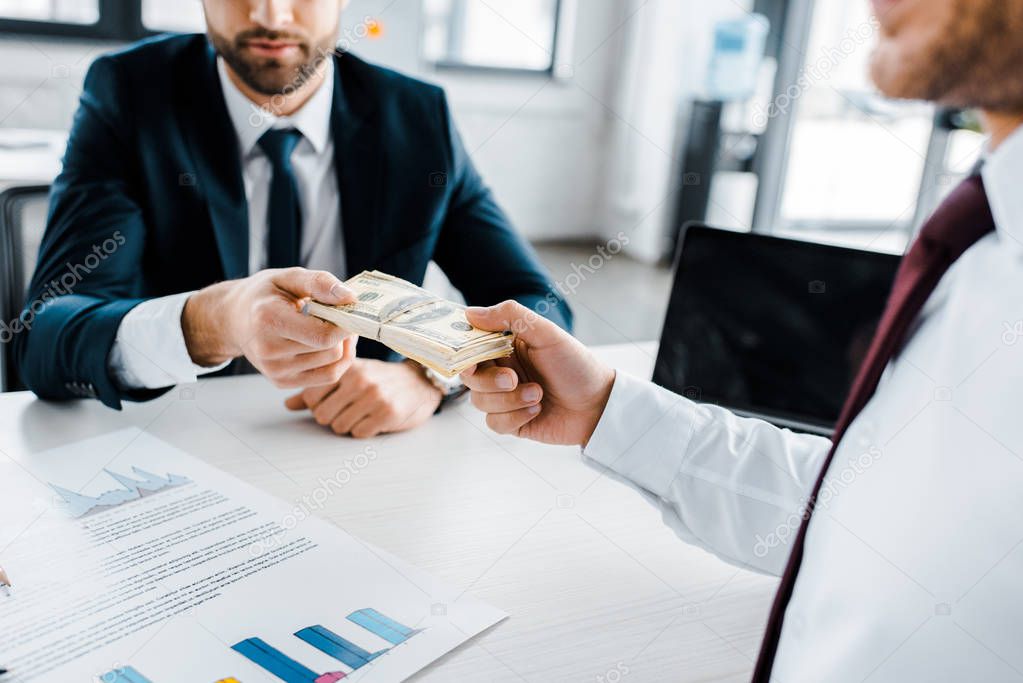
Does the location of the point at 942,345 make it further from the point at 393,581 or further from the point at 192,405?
the point at 192,405

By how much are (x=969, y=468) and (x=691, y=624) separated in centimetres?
32

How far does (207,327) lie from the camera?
1.19 metres

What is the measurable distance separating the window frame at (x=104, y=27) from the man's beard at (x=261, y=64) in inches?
121

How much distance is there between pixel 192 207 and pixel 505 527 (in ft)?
2.76

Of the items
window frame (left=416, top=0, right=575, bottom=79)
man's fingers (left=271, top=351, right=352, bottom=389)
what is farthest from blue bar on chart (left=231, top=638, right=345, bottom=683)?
window frame (left=416, top=0, right=575, bottom=79)

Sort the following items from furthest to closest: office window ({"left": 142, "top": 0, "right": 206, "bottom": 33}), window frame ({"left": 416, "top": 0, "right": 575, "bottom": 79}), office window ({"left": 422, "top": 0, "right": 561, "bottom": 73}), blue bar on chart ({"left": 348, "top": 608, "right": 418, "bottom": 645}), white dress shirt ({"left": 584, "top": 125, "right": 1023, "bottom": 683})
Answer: office window ({"left": 422, "top": 0, "right": 561, "bottom": 73}) → window frame ({"left": 416, "top": 0, "right": 575, "bottom": 79}) → office window ({"left": 142, "top": 0, "right": 206, "bottom": 33}) → blue bar on chart ({"left": 348, "top": 608, "right": 418, "bottom": 645}) → white dress shirt ({"left": 584, "top": 125, "right": 1023, "bottom": 683})

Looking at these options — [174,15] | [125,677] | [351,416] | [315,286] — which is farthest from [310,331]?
[174,15]

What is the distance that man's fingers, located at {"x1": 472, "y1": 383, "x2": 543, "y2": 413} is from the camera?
1.03 metres

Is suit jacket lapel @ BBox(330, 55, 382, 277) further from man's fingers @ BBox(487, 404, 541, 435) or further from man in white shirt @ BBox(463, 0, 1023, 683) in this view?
man in white shirt @ BBox(463, 0, 1023, 683)

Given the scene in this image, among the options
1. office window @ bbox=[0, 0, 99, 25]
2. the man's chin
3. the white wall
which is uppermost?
the man's chin

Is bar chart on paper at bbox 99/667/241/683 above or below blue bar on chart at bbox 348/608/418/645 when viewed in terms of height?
above

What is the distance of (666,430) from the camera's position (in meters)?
1.03

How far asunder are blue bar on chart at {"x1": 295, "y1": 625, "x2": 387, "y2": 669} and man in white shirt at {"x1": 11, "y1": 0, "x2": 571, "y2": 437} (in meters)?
0.40

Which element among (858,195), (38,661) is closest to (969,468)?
(38,661)
